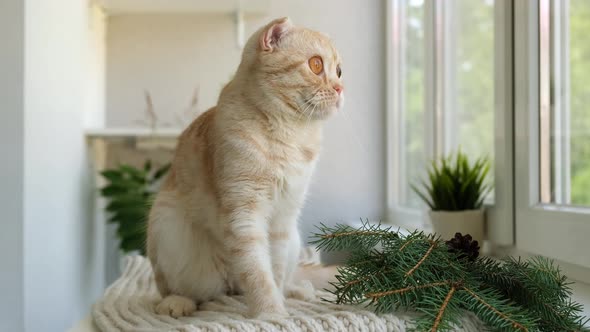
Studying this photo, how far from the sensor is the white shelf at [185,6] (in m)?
2.16

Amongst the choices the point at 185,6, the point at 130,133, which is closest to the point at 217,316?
the point at 130,133

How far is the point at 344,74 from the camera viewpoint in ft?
4.84

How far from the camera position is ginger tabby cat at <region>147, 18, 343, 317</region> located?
0.86m

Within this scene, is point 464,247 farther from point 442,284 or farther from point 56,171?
point 56,171

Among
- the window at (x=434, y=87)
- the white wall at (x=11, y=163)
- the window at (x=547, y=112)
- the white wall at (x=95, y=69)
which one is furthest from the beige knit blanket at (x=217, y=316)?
the white wall at (x=95, y=69)

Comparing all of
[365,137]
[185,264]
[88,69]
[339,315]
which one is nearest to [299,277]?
[185,264]

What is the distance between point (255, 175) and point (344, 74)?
0.69m

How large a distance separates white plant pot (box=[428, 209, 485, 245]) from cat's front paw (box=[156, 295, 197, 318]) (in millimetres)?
504

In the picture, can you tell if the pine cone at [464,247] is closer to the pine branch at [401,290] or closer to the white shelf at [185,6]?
the pine branch at [401,290]

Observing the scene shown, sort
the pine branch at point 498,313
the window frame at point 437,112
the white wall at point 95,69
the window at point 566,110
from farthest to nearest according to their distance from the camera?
the white wall at point 95,69 < the window frame at point 437,112 < the window at point 566,110 < the pine branch at point 498,313

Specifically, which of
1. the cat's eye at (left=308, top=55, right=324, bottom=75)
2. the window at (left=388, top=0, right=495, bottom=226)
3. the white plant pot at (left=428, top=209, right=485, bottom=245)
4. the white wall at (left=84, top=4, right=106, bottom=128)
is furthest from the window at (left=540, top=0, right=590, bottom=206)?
the white wall at (left=84, top=4, right=106, bottom=128)

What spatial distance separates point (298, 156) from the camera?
2.93 feet

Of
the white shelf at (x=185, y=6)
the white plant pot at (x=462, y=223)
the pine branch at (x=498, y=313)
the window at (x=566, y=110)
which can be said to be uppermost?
the white shelf at (x=185, y=6)

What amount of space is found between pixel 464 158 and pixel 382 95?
505mm
